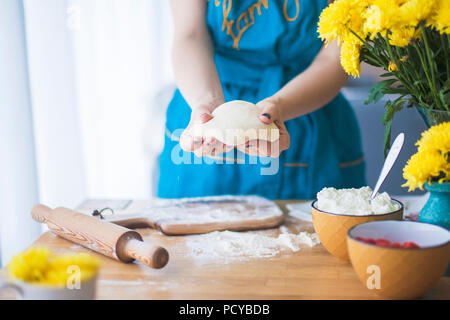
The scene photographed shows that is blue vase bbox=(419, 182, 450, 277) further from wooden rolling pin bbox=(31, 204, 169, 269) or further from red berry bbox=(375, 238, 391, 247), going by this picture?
wooden rolling pin bbox=(31, 204, 169, 269)

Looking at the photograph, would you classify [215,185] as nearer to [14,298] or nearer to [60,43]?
[14,298]

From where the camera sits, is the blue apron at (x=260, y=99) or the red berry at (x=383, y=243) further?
the blue apron at (x=260, y=99)

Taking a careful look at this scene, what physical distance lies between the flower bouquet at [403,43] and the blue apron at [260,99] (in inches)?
Result: 15.5

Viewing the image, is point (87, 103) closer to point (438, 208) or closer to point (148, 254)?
point (148, 254)

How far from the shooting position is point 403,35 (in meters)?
0.51

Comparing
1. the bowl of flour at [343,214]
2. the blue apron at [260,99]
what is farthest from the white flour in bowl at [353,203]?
the blue apron at [260,99]

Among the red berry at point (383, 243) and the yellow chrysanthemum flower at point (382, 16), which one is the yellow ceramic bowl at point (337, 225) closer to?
the red berry at point (383, 243)

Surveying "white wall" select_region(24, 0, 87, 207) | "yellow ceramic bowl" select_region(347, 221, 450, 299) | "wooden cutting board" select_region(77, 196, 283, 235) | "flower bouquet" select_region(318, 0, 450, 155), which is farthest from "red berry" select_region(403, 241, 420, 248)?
"white wall" select_region(24, 0, 87, 207)

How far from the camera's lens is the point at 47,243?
0.68 meters

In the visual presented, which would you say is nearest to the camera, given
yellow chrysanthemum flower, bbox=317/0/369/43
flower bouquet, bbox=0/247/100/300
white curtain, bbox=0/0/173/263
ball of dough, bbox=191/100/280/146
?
flower bouquet, bbox=0/247/100/300

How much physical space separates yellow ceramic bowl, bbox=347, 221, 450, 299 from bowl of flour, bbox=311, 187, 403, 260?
0.16 feet

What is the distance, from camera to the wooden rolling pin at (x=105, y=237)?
1.87 feet

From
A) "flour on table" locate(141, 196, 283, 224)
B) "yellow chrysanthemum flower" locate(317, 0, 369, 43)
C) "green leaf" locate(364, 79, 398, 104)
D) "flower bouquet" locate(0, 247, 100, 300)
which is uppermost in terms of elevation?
"yellow chrysanthemum flower" locate(317, 0, 369, 43)

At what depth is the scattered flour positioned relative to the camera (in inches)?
24.9
